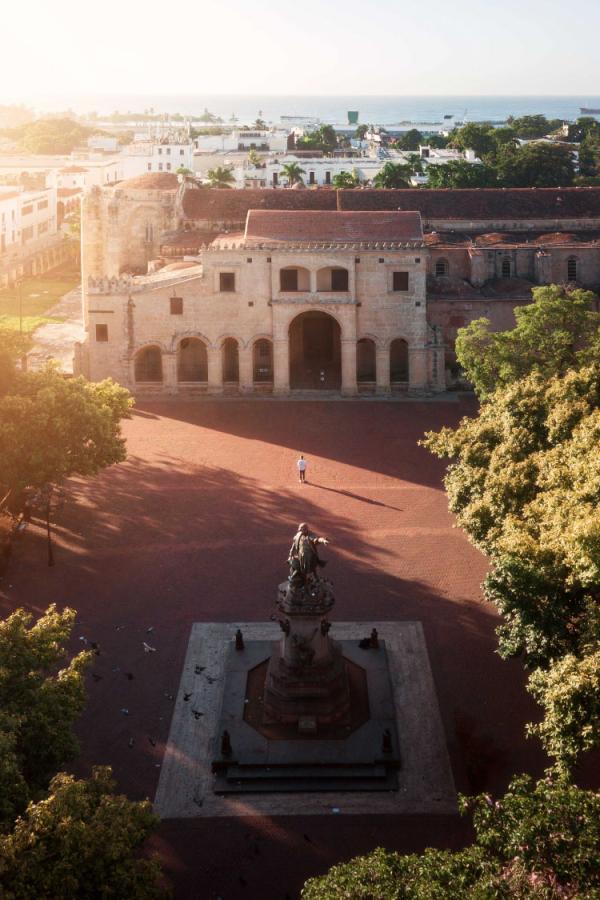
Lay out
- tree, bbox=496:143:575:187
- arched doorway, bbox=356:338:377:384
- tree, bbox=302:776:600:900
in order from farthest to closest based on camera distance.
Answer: tree, bbox=496:143:575:187 → arched doorway, bbox=356:338:377:384 → tree, bbox=302:776:600:900

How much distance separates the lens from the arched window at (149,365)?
2199 inches

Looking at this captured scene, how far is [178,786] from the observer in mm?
21812

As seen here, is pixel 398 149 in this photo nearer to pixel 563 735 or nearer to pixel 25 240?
pixel 25 240

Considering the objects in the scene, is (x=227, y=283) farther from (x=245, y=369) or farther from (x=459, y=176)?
(x=459, y=176)

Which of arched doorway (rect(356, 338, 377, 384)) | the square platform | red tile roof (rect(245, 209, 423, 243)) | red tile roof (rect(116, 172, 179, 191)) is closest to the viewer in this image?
the square platform

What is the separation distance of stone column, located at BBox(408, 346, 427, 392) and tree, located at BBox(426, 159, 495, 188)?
42341mm

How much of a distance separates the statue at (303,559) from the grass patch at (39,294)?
50.4m

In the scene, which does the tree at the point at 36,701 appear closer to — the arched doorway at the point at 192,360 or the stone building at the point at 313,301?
the stone building at the point at 313,301

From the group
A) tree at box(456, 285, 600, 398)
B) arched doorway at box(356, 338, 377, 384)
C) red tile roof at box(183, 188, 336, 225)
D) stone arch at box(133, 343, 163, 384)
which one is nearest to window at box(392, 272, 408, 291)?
arched doorway at box(356, 338, 377, 384)

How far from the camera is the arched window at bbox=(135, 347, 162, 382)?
55.8 metres

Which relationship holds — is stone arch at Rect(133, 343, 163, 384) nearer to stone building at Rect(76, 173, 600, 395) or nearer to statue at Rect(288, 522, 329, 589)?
stone building at Rect(76, 173, 600, 395)

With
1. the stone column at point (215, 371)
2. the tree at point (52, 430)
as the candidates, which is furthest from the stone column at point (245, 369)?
the tree at point (52, 430)

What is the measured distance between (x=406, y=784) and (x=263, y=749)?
3484 mm

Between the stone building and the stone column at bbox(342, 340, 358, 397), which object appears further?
the stone column at bbox(342, 340, 358, 397)
